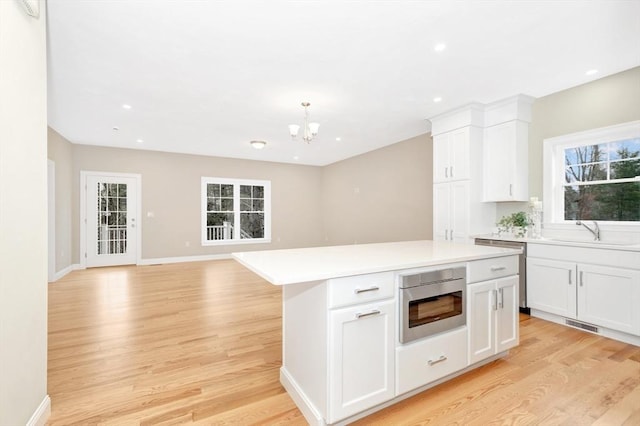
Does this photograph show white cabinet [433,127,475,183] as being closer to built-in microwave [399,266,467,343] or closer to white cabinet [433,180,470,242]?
white cabinet [433,180,470,242]

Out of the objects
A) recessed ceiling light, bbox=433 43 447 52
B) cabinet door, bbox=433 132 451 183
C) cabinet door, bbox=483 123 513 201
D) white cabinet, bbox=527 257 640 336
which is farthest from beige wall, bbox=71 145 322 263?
white cabinet, bbox=527 257 640 336

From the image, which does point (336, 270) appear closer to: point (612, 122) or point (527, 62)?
point (527, 62)

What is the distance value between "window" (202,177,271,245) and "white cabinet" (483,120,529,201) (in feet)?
18.8

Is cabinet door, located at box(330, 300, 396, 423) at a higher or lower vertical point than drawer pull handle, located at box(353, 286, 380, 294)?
lower

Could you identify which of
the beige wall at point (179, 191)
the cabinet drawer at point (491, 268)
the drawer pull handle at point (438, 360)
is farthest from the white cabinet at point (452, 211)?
the beige wall at point (179, 191)

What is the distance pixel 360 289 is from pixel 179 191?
685cm

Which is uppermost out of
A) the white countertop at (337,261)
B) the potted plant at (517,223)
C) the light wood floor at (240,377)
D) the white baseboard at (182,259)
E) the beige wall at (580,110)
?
the beige wall at (580,110)

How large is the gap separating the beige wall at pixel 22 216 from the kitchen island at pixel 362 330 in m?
1.09

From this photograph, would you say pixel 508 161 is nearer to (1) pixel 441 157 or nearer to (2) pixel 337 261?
(1) pixel 441 157

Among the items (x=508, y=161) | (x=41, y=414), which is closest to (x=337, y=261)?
(x=41, y=414)

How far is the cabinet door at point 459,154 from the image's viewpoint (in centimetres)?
414

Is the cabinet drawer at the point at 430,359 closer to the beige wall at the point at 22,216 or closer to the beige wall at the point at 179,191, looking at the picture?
the beige wall at the point at 22,216

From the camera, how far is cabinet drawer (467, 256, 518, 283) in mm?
2150

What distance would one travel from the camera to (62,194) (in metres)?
5.69
